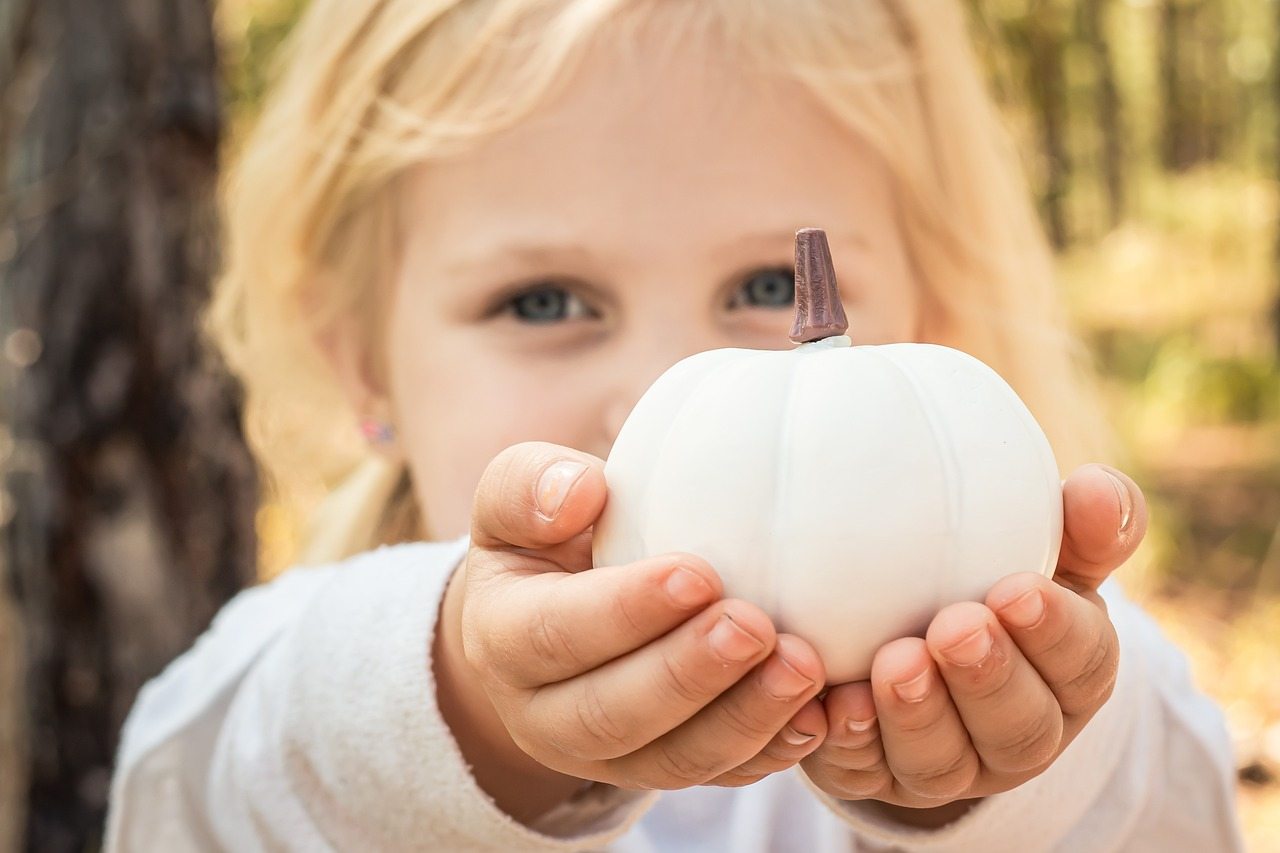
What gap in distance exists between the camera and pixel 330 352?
207 centimetres

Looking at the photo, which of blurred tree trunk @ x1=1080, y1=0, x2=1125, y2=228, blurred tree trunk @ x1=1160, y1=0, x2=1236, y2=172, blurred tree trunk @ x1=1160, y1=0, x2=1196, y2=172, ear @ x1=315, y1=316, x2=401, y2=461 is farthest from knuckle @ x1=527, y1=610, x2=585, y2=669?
blurred tree trunk @ x1=1160, y1=0, x2=1196, y2=172

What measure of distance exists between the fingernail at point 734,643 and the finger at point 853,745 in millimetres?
101

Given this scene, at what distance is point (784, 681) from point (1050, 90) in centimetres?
816

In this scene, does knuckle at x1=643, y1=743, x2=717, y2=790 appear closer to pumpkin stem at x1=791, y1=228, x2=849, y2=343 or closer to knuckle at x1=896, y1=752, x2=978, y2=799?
knuckle at x1=896, y1=752, x2=978, y2=799

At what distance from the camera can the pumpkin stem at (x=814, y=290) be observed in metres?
0.88

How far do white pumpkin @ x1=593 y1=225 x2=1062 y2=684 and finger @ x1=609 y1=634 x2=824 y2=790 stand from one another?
35 millimetres

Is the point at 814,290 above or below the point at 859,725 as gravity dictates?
above

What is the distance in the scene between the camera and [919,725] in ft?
2.50

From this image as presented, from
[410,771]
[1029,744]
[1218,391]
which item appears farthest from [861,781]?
[1218,391]

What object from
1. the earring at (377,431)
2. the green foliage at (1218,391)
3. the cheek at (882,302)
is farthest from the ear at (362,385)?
the green foliage at (1218,391)

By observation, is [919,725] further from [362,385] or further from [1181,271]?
[1181,271]

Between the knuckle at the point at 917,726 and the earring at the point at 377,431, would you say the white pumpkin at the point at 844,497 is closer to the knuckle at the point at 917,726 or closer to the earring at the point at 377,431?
the knuckle at the point at 917,726

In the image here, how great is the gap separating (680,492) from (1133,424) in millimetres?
7442

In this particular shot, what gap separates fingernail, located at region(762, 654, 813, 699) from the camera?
0.74 meters
